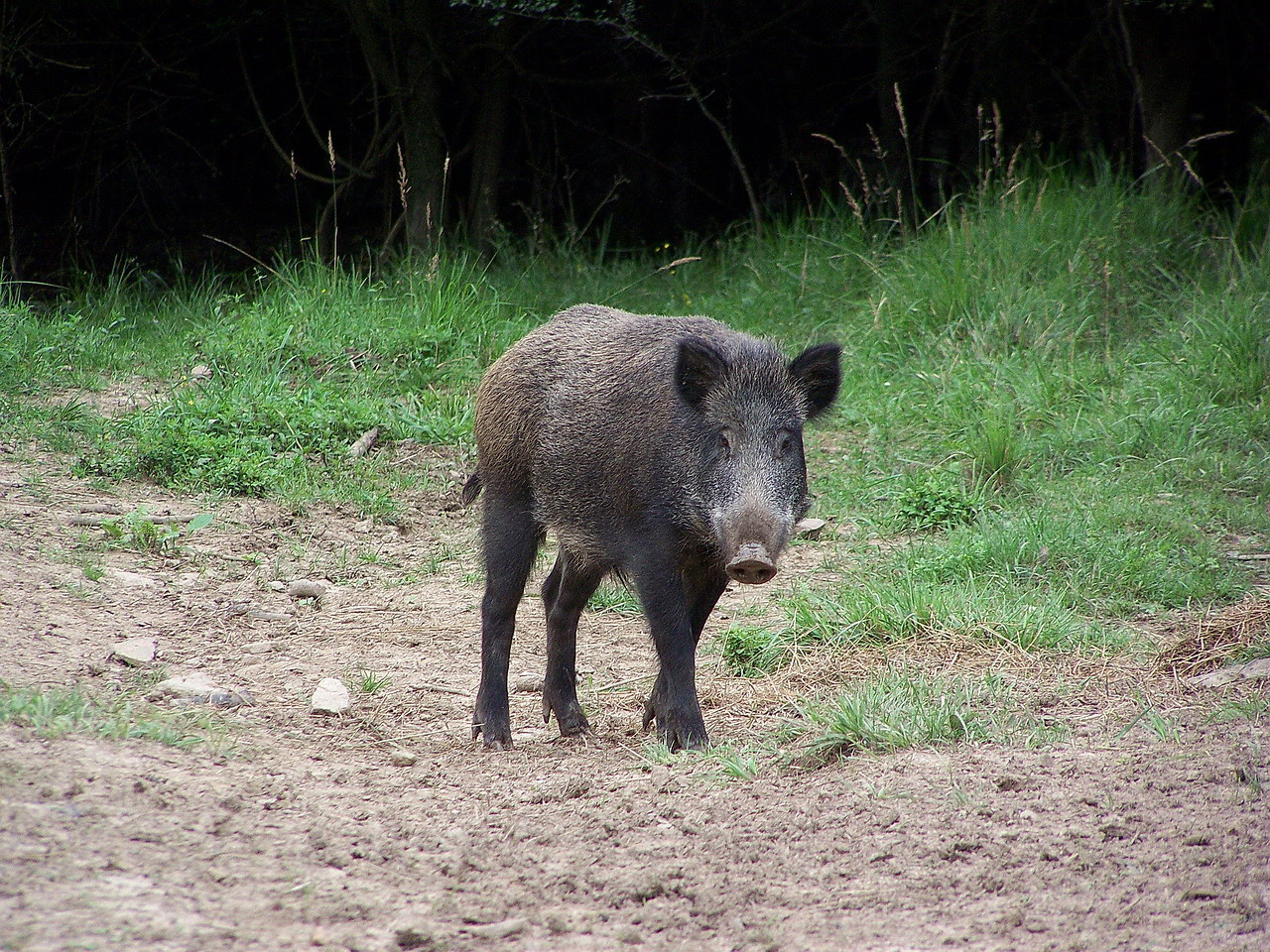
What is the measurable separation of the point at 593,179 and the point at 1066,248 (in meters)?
4.45

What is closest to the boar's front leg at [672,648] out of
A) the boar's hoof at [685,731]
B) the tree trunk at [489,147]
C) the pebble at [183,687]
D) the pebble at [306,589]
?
the boar's hoof at [685,731]

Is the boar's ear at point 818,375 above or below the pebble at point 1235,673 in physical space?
above

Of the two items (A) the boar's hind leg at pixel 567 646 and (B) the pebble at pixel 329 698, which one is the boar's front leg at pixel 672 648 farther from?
(B) the pebble at pixel 329 698

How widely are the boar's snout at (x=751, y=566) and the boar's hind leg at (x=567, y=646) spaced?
27.0 inches

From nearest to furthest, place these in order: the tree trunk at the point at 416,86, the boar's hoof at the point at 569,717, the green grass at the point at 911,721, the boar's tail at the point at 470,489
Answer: the green grass at the point at 911,721 < the boar's hoof at the point at 569,717 < the boar's tail at the point at 470,489 < the tree trunk at the point at 416,86

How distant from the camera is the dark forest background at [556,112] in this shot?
26.2 feet

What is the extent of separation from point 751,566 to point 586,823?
2.60 feet

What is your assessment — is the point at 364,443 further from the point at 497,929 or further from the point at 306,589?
the point at 497,929

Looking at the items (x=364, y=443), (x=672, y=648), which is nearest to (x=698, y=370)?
(x=672, y=648)

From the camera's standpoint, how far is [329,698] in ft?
12.0

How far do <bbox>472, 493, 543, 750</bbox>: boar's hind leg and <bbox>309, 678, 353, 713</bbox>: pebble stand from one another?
1.29ft

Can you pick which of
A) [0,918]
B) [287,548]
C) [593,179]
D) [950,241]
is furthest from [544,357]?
[593,179]

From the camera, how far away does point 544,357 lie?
398 centimetres

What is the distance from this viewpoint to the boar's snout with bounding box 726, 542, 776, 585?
10.4 feet
